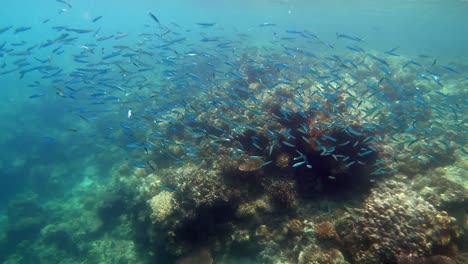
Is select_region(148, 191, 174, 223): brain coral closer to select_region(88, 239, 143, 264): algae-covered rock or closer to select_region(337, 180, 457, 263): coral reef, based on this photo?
select_region(88, 239, 143, 264): algae-covered rock

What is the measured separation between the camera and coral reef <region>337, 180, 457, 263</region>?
18.9 feet

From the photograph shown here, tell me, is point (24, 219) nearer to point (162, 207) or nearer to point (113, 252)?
point (113, 252)

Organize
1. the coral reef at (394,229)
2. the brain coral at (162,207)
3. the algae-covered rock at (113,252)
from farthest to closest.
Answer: the algae-covered rock at (113,252) → the brain coral at (162,207) → the coral reef at (394,229)

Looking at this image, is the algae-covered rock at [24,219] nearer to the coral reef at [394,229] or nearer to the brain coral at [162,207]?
the brain coral at [162,207]

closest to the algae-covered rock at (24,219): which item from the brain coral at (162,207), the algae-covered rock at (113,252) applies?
the algae-covered rock at (113,252)

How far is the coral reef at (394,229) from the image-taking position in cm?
577

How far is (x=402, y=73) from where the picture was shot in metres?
22.5

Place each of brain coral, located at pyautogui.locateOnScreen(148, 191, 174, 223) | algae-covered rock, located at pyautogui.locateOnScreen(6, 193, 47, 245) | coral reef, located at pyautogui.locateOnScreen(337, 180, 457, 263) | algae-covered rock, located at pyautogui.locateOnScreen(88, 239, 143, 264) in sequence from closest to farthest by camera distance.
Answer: coral reef, located at pyautogui.locateOnScreen(337, 180, 457, 263)
brain coral, located at pyautogui.locateOnScreen(148, 191, 174, 223)
algae-covered rock, located at pyautogui.locateOnScreen(88, 239, 143, 264)
algae-covered rock, located at pyautogui.locateOnScreen(6, 193, 47, 245)

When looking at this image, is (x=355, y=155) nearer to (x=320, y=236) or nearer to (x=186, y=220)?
(x=320, y=236)

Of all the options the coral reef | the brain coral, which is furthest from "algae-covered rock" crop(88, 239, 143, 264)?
the coral reef

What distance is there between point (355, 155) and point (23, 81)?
1745 inches

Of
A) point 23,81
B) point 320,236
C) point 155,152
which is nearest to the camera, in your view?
point 320,236

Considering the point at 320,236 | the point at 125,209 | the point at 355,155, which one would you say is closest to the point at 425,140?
the point at 355,155

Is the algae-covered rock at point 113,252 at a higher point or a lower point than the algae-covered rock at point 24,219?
higher
